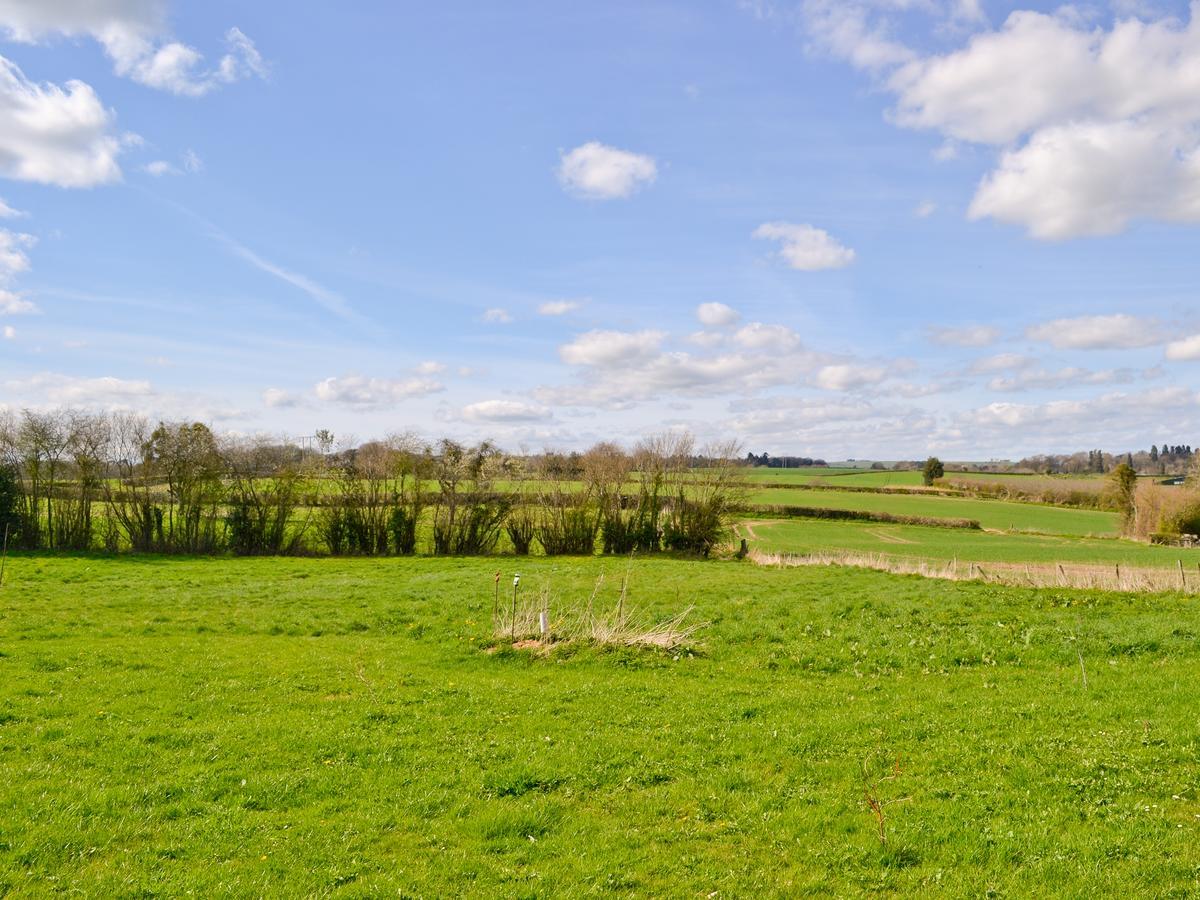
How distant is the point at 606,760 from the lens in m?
8.09

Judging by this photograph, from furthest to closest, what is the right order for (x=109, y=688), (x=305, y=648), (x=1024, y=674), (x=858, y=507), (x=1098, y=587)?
(x=858, y=507) < (x=1098, y=587) < (x=305, y=648) < (x=1024, y=674) < (x=109, y=688)

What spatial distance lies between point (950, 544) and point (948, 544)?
0.15 m

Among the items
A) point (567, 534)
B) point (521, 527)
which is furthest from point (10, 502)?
point (567, 534)

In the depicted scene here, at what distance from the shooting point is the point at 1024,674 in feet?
38.3

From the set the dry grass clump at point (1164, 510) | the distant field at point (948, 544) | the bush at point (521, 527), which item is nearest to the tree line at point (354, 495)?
the bush at point (521, 527)

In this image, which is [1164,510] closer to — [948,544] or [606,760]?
[948,544]

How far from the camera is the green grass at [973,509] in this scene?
66188 mm

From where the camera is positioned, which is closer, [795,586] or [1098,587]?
[1098,587]

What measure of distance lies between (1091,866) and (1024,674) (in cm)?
691

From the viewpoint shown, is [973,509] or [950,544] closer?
[950,544]

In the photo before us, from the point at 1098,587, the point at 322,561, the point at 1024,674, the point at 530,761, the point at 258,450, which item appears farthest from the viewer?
the point at 258,450

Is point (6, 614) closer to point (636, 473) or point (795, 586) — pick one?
point (795, 586)

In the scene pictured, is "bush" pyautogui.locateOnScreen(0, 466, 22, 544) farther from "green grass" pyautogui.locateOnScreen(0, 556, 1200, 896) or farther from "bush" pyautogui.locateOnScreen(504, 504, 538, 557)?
"green grass" pyautogui.locateOnScreen(0, 556, 1200, 896)

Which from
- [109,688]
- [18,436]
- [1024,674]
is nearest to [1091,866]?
[1024,674]
